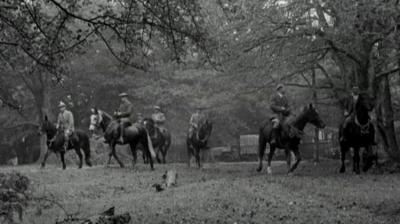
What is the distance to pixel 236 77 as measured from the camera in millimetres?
24219

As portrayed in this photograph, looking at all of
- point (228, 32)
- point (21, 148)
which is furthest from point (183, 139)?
point (228, 32)

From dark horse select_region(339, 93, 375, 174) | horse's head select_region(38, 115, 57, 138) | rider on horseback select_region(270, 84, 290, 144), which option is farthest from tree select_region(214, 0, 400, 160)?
Answer: horse's head select_region(38, 115, 57, 138)

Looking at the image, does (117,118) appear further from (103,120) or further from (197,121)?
(197,121)

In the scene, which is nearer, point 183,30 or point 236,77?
point 183,30

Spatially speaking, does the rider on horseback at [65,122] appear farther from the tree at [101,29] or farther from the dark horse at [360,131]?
the tree at [101,29]

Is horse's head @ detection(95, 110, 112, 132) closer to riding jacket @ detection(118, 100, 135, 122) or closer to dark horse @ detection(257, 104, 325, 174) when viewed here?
riding jacket @ detection(118, 100, 135, 122)

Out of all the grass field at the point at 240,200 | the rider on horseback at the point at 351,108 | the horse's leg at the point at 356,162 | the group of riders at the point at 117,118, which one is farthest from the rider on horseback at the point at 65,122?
the horse's leg at the point at 356,162

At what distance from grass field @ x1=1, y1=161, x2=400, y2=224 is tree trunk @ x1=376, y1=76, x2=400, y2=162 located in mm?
4530

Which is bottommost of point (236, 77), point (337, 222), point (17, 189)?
point (337, 222)

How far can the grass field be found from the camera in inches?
442

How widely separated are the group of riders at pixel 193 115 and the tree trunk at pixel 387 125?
236cm

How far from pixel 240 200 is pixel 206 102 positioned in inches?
913

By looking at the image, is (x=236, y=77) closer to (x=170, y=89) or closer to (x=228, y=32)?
(x=228, y=32)

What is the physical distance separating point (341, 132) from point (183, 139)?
23.9 m
